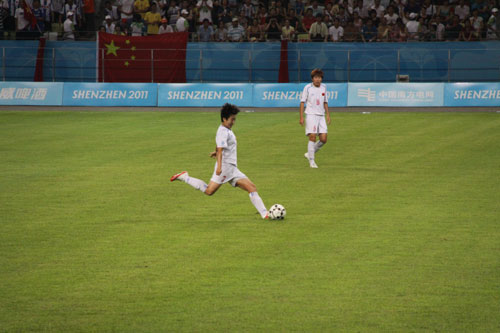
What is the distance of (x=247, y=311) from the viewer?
7.07 metres

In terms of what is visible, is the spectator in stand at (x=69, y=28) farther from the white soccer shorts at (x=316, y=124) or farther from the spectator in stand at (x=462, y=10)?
the white soccer shorts at (x=316, y=124)

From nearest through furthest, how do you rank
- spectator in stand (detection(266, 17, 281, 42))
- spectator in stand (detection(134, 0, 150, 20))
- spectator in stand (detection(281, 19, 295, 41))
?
1. spectator in stand (detection(281, 19, 295, 41))
2. spectator in stand (detection(266, 17, 281, 42))
3. spectator in stand (detection(134, 0, 150, 20))

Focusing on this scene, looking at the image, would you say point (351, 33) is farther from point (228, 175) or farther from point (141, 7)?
point (228, 175)

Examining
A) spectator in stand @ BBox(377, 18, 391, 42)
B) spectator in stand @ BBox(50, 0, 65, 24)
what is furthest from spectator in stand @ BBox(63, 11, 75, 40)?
spectator in stand @ BBox(377, 18, 391, 42)

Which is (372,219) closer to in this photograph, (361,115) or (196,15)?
(361,115)

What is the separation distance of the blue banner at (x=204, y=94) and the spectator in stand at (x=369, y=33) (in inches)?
251

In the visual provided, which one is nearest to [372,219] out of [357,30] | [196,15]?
[357,30]

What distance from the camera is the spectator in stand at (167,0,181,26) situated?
38281 millimetres

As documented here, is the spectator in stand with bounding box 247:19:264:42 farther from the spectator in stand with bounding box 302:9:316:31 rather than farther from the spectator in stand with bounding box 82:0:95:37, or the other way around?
the spectator in stand with bounding box 82:0:95:37

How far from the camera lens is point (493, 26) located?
34.8 metres

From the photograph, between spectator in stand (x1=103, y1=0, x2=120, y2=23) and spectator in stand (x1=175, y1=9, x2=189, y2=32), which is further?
spectator in stand (x1=103, y1=0, x2=120, y2=23)

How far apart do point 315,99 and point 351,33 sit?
62.6ft

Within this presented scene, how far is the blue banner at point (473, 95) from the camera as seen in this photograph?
3164 centimetres

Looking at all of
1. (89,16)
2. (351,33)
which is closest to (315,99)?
(351,33)
